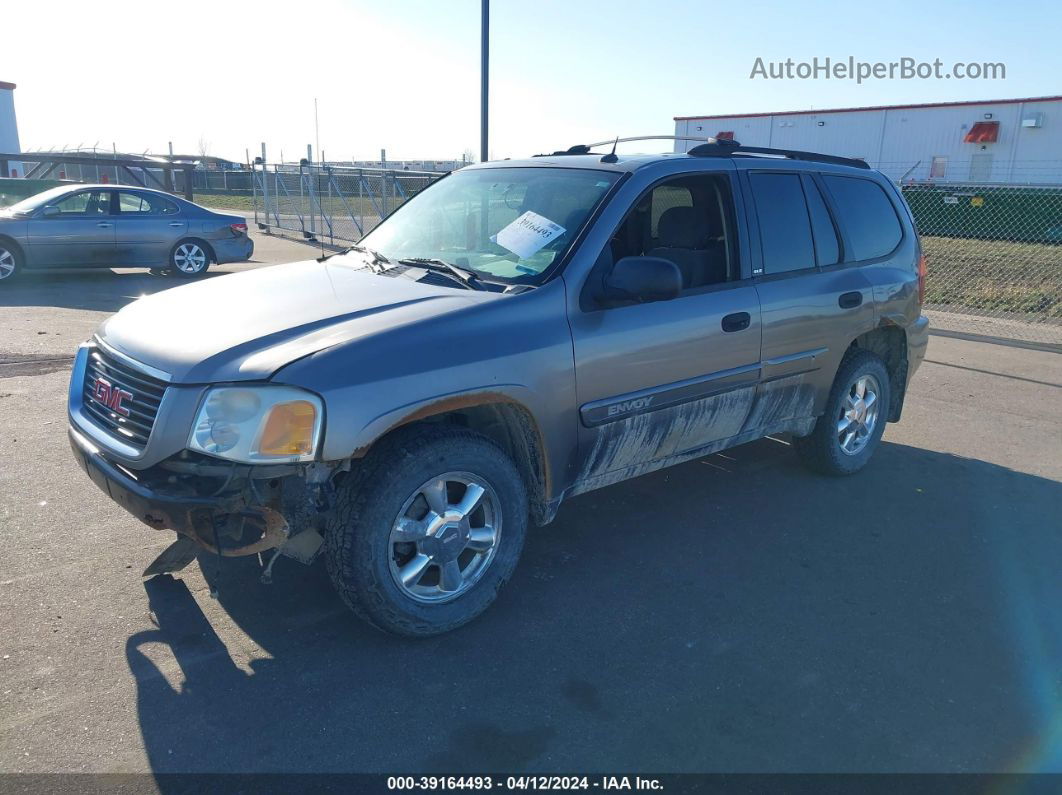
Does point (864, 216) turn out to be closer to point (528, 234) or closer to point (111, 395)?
point (528, 234)

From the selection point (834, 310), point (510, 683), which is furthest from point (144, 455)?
point (834, 310)

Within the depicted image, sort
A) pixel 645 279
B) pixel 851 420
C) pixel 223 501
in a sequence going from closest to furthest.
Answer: pixel 223 501 < pixel 645 279 < pixel 851 420

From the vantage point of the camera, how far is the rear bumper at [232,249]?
14.0 meters

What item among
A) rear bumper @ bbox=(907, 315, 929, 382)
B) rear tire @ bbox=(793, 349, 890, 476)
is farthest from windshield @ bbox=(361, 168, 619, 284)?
rear bumper @ bbox=(907, 315, 929, 382)

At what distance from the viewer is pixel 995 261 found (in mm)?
16312

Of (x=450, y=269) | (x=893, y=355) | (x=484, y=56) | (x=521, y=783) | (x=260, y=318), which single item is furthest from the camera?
(x=484, y=56)

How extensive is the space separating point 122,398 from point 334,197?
1826cm

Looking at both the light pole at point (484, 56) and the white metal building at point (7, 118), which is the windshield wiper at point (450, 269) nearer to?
the light pole at point (484, 56)

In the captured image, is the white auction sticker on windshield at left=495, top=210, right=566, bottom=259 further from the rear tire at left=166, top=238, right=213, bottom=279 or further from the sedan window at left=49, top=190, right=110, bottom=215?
the rear tire at left=166, top=238, right=213, bottom=279

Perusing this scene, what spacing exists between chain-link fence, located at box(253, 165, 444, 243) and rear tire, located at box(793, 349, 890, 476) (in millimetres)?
12613

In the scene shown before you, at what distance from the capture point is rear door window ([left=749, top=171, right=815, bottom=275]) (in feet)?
15.3

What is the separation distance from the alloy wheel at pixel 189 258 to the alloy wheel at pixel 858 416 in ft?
37.6

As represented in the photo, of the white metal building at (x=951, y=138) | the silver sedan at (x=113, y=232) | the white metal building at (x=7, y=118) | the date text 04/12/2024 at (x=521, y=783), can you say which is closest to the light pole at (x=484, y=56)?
the silver sedan at (x=113, y=232)

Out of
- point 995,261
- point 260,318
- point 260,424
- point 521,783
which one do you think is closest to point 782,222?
point 260,318
